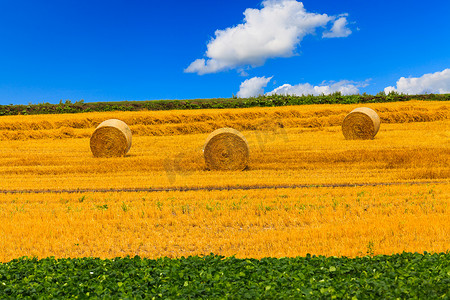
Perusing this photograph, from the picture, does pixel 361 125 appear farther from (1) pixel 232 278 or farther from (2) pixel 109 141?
(1) pixel 232 278

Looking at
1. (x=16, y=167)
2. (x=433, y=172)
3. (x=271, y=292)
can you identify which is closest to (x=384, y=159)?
(x=433, y=172)

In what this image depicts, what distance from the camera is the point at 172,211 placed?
33.5 feet

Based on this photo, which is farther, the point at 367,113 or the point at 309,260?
the point at 367,113

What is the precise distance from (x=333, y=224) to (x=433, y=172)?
8466 millimetres

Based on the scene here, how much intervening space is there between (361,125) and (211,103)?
2221 centimetres

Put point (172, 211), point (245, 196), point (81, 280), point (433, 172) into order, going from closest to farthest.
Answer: point (81, 280) < point (172, 211) < point (245, 196) < point (433, 172)

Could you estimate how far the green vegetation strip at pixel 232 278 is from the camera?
15.7 ft

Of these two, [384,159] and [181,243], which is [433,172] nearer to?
[384,159]

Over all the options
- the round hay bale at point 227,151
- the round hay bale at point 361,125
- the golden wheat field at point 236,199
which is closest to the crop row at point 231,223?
the golden wheat field at point 236,199

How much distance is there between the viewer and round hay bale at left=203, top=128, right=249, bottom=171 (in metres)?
17.3

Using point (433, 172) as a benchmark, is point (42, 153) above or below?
above

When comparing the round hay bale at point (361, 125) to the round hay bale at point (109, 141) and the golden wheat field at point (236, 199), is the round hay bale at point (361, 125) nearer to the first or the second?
the golden wheat field at point (236, 199)

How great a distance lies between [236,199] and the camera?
11.3 m

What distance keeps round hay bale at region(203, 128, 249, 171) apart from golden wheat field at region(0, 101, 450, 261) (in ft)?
1.78
